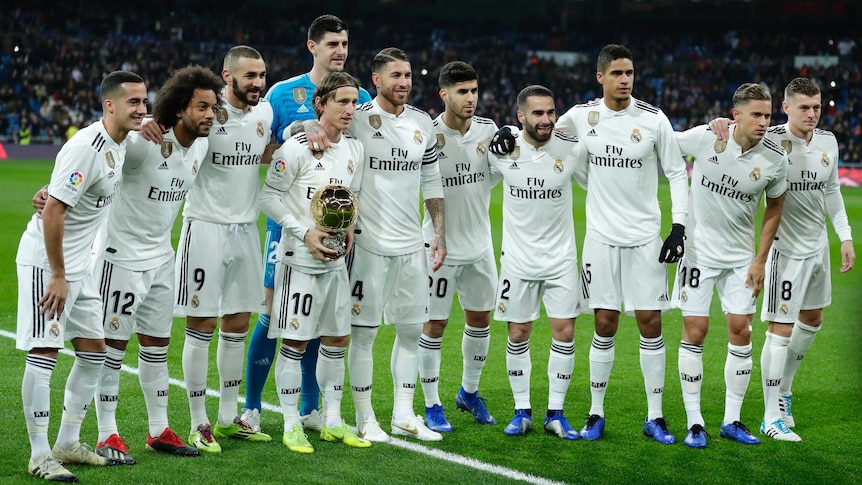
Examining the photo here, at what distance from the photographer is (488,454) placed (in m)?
6.40

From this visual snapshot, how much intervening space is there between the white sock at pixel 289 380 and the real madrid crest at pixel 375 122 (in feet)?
4.92

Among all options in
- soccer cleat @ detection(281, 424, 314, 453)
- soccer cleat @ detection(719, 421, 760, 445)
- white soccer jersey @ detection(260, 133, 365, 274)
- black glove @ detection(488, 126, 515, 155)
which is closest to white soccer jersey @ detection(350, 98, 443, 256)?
white soccer jersey @ detection(260, 133, 365, 274)

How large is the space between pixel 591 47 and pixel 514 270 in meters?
40.1

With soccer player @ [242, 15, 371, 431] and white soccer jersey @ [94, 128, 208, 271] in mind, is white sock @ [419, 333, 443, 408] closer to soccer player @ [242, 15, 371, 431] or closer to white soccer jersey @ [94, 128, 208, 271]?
soccer player @ [242, 15, 371, 431]

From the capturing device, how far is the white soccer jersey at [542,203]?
271 inches

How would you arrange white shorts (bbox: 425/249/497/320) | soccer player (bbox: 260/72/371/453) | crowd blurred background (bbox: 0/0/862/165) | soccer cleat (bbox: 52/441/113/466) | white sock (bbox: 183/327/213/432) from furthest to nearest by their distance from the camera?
1. crowd blurred background (bbox: 0/0/862/165)
2. white shorts (bbox: 425/249/497/320)
3. white sock (bbox: 183/327/213/432)
4. soccer player (bbox: 260/72/371/453)
5. soccer cleat (bbox: 52/441/113/466)

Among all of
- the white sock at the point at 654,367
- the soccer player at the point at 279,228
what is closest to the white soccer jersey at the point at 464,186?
the soccer player at the point at 279,228

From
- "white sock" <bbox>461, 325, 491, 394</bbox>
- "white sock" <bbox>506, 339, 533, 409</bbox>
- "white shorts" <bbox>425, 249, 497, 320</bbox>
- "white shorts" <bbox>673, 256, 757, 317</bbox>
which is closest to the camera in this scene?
"white shorts" <bbox>673, 256, 757, 317</bbox>

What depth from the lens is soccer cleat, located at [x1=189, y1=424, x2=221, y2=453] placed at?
6277mm

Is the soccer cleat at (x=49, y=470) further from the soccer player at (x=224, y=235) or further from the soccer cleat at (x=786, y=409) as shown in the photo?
the soccer cleat at (x=786, y=409)

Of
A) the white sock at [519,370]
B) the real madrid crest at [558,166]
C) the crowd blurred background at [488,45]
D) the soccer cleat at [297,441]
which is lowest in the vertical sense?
the soccer cleat at [297,441]

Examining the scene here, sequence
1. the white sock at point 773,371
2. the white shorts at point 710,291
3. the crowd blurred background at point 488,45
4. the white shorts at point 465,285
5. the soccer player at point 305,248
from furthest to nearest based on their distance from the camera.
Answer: the crowd blurred background at point 488,45 → the white shorts at point 465,285 → the white sock at point 773,371 → the white shorts at point 710,291 → the soccer player at point 305,248

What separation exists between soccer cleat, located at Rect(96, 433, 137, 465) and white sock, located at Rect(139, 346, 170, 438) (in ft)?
0.82

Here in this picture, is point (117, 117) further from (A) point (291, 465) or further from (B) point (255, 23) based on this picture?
(B) point (255, 23)
